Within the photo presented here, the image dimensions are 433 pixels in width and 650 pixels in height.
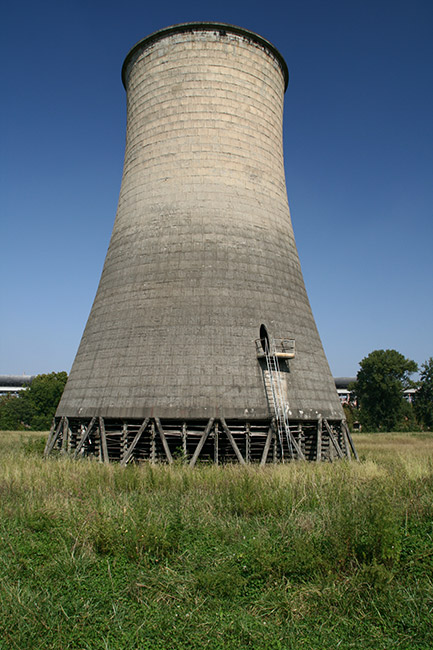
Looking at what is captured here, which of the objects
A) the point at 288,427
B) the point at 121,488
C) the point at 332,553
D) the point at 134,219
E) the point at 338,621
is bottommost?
the point at 338,621

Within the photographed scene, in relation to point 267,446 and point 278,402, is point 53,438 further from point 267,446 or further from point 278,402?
point 278,402

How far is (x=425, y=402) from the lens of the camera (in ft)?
201

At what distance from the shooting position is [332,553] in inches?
238

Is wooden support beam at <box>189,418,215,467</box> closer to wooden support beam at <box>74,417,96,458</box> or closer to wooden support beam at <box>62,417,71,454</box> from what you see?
wooden support beam at <box>74,417,96,458</box>

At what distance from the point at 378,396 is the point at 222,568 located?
56869 mm

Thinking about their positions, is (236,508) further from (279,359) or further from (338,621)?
(279,359)

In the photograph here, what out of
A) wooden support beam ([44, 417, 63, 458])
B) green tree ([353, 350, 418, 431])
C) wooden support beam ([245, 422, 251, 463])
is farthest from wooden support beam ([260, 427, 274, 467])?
green tree ([353, 350, 418, 431])

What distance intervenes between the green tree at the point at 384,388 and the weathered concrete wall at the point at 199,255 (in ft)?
149

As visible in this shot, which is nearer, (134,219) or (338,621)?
(338,621)

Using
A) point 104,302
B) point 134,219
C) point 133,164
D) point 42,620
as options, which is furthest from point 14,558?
point 133,164

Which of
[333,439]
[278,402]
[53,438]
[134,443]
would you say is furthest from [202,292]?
[53,438]

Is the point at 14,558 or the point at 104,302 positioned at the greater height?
the point at 104,302

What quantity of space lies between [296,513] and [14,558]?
4.01 m

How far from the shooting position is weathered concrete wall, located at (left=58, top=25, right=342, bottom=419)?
13.1 metres
